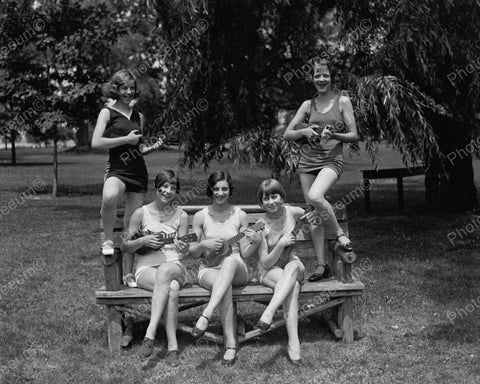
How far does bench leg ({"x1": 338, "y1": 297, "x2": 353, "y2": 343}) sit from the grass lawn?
9 cm

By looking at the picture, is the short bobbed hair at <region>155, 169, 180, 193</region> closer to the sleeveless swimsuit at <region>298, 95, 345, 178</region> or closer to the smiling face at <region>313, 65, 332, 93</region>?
the sleeveless swimsuit at <region>298, 95, 345, 178</region>

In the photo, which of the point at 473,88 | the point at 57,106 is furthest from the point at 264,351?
the point at 57,106

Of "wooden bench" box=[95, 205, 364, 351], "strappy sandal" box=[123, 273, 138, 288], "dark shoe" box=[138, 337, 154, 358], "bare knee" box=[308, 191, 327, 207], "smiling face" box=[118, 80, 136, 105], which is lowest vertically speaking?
"dark shoe" box=[138, 337, 154, 358]

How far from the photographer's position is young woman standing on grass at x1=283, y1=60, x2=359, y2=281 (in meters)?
5.33

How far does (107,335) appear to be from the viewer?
17.4 feet

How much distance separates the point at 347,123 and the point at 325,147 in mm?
265

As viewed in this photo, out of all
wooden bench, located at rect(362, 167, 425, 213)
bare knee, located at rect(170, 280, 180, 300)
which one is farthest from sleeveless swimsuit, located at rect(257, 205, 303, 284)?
wooden bench, located at rect(362, 167, 425, 213)

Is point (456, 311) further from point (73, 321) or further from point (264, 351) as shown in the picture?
point (73, 321)

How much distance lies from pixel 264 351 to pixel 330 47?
28.1ft

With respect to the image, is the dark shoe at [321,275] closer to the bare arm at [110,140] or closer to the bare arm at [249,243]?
the bare arm at [249,243]

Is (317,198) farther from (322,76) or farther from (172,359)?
(172,359)

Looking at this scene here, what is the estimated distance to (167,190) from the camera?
4953mm

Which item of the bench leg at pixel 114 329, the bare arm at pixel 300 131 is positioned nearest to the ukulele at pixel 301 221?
the bare arm at pixel 300 131

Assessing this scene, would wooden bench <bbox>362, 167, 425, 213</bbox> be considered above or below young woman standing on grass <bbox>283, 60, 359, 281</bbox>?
below
